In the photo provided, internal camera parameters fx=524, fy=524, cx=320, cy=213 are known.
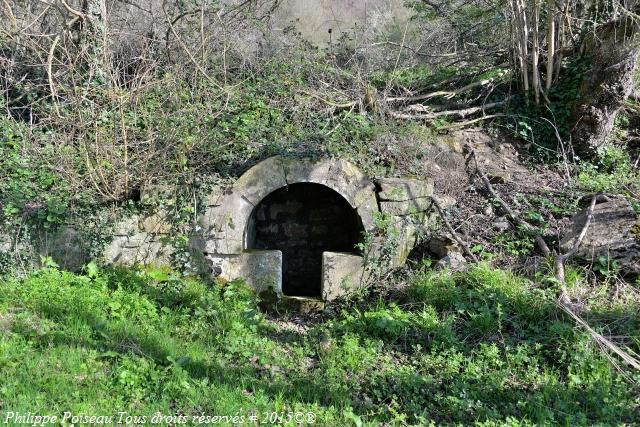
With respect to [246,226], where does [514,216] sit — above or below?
above

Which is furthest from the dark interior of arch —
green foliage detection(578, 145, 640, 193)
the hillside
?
green foliage detection(578, 145, 640, 193)

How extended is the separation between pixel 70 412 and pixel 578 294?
4445mm

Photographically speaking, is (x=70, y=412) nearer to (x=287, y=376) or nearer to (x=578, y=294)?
(x=287, y=376)

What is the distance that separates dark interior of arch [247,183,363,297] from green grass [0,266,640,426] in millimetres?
1885

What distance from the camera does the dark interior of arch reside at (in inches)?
296

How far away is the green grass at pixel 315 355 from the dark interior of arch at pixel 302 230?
6.19 feet

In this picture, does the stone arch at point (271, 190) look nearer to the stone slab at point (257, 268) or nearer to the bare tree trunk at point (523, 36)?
the stone slab at point (257, 268)

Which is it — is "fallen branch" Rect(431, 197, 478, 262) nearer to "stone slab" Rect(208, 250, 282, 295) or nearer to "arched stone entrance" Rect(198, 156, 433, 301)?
"arched stone entrance" Rect(198, 156, 433, 301)

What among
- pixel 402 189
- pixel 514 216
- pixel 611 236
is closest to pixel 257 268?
pixel 402 189

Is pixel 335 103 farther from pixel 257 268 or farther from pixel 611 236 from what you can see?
pixel 611 236

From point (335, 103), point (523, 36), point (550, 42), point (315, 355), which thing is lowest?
point (315, 355)

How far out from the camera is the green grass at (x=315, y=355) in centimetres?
375

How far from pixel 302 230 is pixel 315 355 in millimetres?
3103

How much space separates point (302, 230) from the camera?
761cm
